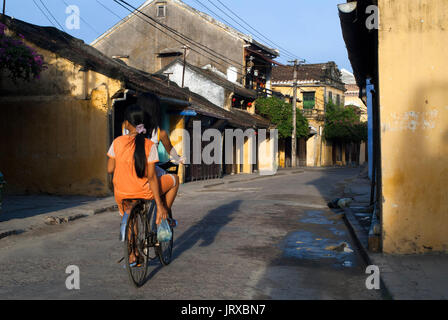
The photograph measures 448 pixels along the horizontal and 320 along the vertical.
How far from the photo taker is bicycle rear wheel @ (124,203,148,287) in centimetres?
461

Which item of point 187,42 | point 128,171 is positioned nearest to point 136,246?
point 128,171

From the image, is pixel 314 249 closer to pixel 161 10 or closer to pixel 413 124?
pixel 413 124

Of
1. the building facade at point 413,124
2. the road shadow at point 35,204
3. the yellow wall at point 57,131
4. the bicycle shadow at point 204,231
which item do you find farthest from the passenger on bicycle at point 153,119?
the yellow wall at point 57,131

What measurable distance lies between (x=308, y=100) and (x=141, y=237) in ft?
157

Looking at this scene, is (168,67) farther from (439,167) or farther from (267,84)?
(439,167)

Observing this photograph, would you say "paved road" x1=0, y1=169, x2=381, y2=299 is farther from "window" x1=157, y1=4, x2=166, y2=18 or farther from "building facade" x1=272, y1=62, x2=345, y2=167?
"building facade" x1=272, y1=62, x2=345, y2=167

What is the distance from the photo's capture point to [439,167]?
590cm

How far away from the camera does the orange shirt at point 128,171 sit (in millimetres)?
4895

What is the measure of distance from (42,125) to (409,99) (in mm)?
12099

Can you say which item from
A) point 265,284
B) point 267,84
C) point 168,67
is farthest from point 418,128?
point 267,84

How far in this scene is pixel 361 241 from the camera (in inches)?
274

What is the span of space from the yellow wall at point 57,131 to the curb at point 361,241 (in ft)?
26.1

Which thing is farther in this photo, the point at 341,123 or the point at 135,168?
the point at 341,123

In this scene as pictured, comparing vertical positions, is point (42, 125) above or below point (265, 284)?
above
